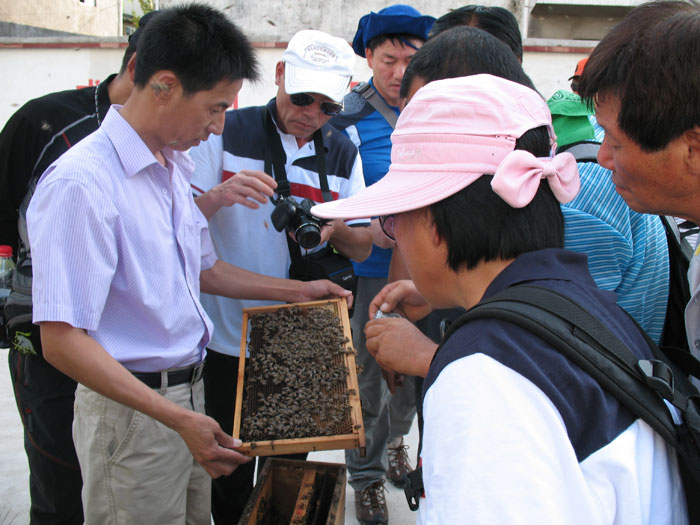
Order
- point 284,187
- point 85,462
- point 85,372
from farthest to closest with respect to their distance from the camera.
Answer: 1. point 284,187
2. point 85,462
3. point 85,372

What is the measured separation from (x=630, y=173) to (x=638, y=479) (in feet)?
2.82

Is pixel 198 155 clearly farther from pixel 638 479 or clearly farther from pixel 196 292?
pixel 638 479

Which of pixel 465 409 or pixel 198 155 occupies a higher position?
pixel 465 409

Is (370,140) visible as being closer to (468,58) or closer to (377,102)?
(377,102)

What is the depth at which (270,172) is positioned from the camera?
3102 millimetres

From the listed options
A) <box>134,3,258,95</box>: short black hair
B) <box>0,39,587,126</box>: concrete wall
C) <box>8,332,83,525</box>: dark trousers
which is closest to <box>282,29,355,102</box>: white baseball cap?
<box>134,3,258,95</box>: short black hair

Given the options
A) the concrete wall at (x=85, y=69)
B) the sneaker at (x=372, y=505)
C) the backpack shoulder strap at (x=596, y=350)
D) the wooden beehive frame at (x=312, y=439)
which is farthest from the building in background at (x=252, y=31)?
the sneaker at (x=372, y=505)

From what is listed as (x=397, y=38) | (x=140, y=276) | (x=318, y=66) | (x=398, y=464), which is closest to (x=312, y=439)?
(x=140, y=276)

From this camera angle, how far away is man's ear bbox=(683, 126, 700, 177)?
1339mm

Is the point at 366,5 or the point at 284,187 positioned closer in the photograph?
the point at 284,187

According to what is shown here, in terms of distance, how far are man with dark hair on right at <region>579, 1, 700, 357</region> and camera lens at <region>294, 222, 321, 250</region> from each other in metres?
1.55

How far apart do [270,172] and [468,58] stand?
1.38 metres

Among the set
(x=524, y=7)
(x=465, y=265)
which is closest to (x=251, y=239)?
(x=465, y=265)

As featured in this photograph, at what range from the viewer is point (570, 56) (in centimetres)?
898
